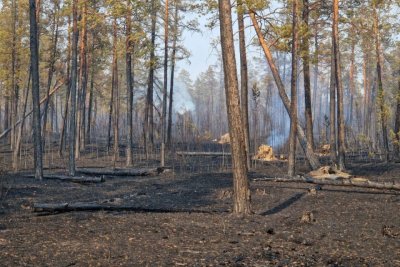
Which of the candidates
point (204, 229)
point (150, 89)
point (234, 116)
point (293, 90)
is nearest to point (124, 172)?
point (293, 90)

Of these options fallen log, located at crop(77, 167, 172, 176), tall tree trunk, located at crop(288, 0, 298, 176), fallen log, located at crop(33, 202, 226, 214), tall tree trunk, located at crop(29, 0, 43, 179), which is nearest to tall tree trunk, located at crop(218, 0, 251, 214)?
fallen log, located at crop(33, 202, 226, 214)

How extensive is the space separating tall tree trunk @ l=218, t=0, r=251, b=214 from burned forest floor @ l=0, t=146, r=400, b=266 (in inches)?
19.4

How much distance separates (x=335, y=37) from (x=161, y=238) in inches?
532

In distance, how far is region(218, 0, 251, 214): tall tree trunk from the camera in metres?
8.27

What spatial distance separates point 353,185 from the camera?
13.1 meters

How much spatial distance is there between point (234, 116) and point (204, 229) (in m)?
2.18

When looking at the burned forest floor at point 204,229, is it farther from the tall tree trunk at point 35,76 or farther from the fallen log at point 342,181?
the tall tree trunk at point 35,76

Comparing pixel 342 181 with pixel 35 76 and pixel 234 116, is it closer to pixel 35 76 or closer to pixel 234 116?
pixel 234 116

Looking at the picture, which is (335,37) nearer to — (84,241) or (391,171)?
(391,171)

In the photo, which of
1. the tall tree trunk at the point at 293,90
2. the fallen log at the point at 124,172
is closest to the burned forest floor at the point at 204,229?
the tall tree trunk at the point at 293,90

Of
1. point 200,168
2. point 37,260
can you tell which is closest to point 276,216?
point 37,260

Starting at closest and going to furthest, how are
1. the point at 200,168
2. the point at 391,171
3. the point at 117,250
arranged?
the point at 117,250, the point at 391,171, the point at 200,168

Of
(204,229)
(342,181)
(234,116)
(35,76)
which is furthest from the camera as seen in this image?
(35,76)

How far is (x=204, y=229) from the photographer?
7352 mm
